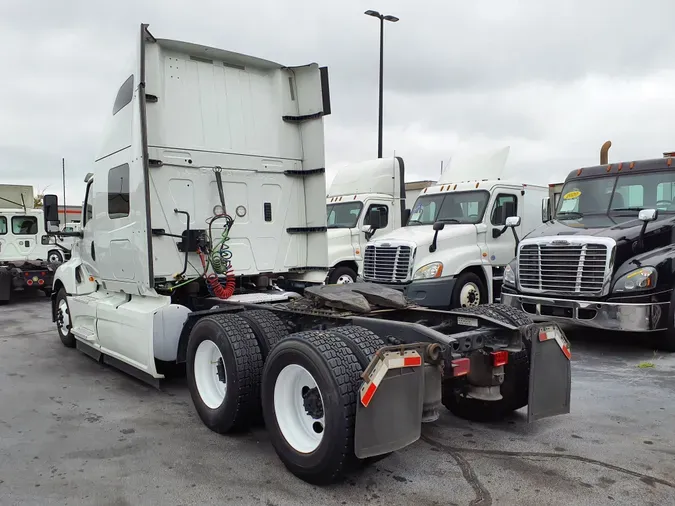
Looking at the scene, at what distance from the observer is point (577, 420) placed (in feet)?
16.5

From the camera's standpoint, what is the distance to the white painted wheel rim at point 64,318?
8.25 meters

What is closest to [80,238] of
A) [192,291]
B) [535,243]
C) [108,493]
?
[192,291]

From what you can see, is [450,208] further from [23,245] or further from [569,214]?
[23,245]

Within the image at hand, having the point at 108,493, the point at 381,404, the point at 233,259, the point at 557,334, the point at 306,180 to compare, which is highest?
the point at 306,180

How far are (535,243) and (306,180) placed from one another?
352 cm

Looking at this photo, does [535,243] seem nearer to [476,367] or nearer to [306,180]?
[306,180]

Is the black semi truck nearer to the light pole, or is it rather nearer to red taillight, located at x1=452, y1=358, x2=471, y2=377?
red taillight, located at x1=452, y1=358, x2=471, y2=377

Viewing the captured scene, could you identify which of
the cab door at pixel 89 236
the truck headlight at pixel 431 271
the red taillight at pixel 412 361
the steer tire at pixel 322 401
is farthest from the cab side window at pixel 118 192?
the truck headlight at pixel 431 271

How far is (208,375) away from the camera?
5102 millimetres

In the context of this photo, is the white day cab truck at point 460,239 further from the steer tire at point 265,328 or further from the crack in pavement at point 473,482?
the crack in pavement at point 473,482

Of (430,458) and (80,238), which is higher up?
(80,238)

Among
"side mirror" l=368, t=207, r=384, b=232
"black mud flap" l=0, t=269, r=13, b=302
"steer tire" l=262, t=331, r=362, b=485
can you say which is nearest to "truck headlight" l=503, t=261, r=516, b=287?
"side mirror" l=368, t=207, r=384, b=232

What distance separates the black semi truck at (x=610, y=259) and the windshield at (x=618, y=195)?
1cm

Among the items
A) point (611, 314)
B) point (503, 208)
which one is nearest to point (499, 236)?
point (503, 208)
